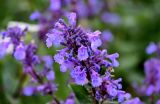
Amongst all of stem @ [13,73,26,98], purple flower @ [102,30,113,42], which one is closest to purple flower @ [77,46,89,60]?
stem @ [13,73,26,98]

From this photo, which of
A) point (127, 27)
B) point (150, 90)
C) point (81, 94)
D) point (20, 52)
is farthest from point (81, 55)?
point (127, 27)

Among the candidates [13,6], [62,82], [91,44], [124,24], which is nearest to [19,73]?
[62,82]

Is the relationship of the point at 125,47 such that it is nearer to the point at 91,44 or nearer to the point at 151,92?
the point at 151,92

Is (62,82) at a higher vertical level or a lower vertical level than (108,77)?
higher

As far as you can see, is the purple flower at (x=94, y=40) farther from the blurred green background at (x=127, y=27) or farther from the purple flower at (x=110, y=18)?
the purple flower at (x=110, y=18)

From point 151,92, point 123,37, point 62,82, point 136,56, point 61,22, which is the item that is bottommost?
point 61,22

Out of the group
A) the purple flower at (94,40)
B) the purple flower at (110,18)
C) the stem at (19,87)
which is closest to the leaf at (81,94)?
the purple flower at (94,40)
